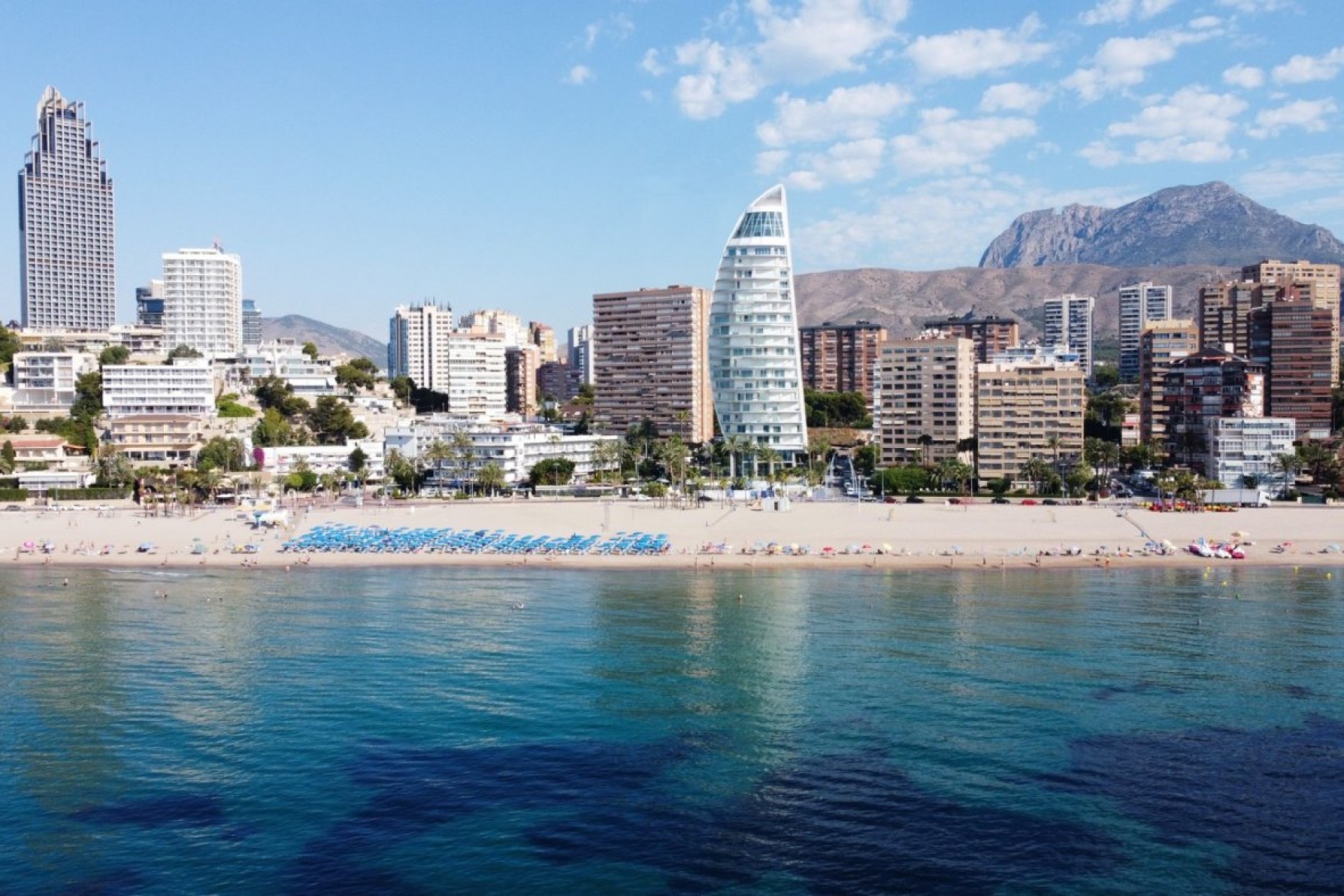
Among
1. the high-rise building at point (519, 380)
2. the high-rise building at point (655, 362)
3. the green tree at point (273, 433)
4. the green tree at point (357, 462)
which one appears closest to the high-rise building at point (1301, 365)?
the high-rise building at point (655, 362)

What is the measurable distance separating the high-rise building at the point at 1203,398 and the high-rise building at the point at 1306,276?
155 feet

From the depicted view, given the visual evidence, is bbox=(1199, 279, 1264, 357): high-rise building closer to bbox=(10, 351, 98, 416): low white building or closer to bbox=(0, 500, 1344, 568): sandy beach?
bbox=(0, 500, 1344, 568): sandy beach

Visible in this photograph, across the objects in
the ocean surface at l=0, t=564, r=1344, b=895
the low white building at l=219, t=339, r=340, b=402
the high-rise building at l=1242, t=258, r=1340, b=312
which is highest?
the high-rise building at l=1242, t=258, r=1340, b=312

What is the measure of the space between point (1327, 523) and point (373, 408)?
Answer: 97584 millimetres

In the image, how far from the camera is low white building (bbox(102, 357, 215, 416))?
112 m

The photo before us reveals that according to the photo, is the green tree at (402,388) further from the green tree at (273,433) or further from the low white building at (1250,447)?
the low white building at (1250,447)

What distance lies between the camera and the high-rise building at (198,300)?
164 m

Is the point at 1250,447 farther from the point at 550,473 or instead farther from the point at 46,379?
the point at 46,379

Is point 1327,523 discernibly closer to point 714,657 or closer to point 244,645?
point 714,657

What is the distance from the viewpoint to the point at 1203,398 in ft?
349

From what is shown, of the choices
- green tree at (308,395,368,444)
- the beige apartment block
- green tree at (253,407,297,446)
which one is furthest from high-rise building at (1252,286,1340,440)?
green tree at (253,407,297,446)

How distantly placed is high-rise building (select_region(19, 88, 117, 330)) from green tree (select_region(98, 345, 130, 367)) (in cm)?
6708

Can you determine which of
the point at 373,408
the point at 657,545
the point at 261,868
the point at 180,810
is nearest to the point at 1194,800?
the point at 261,868

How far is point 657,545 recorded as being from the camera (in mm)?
67375
